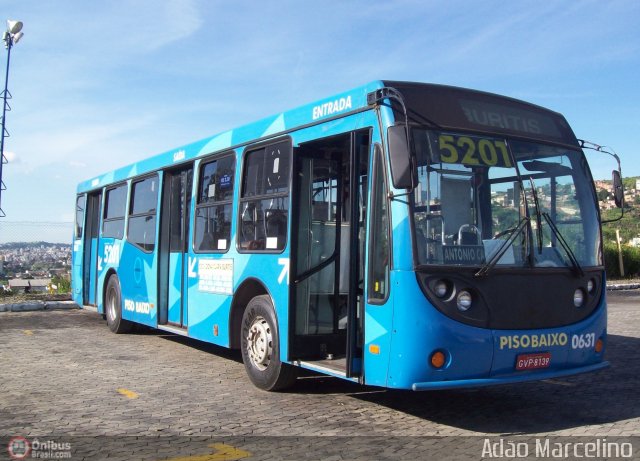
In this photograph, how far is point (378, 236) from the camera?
6078 mm

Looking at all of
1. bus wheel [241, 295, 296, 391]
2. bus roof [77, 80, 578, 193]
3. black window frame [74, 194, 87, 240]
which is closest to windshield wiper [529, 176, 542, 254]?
bus roof [77, 80, 578, 193]

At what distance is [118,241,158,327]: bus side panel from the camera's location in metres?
11.0

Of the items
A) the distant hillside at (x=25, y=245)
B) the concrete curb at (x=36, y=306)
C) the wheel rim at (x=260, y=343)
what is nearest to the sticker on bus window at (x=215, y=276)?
the wheel rim at (x=260, y=343)

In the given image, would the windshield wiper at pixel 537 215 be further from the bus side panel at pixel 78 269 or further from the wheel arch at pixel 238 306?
the bus side panel at pixel 78 269

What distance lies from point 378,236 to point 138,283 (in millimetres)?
6681

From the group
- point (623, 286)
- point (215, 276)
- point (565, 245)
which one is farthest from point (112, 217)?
point (623, 286)

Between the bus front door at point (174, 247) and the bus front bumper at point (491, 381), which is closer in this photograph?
the bus front bumper at point (491, 381)

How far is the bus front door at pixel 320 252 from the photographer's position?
285 inches

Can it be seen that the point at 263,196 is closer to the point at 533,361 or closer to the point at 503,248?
the point at 503,248

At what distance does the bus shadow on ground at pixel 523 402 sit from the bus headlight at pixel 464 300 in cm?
115

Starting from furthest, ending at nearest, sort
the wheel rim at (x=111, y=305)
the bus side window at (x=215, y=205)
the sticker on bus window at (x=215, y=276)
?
the wheel rim at (x=111, y=305), the bus side window at (x=215, y=205), the sticker on bus window at (x=215, y=276)

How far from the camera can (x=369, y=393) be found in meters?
7.65
